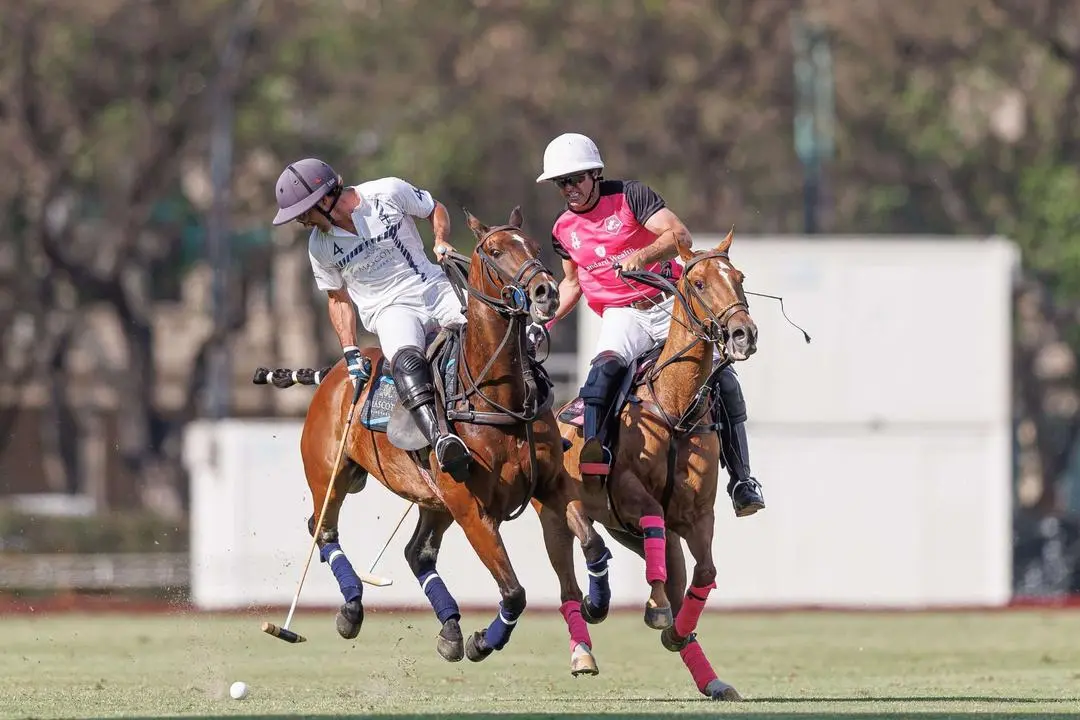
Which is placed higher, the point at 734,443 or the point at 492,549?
the point at 734,443

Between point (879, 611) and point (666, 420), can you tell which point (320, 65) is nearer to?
point (879, 611)

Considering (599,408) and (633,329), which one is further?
(633,329)

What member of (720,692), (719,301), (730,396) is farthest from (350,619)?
(719,301)

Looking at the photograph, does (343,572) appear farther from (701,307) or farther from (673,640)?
(701,307)

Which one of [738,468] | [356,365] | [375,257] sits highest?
[375,257]

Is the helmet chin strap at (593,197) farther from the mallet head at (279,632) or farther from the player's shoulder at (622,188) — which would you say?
the mallet head at (279,632)

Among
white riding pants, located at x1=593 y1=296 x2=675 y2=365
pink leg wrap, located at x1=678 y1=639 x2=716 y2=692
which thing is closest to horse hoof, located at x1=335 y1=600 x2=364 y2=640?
pink leg wrap, located at x1=678 y1=639 x2=716 y2=692

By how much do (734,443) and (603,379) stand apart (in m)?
0.93

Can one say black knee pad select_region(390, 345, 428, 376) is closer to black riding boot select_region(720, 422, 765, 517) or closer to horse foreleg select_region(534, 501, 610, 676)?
horse foreleg select_region(534, 501, 610, 676)

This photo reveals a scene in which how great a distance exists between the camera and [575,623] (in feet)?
40.9

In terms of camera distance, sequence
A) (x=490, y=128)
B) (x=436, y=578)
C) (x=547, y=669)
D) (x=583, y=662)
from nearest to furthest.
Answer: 1. (x=583, y=662)
2. (x=436, y=578)
3. (x=547, y=669)
4. (x=490, y=128)

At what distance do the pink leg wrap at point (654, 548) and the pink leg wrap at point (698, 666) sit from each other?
554 millimetres

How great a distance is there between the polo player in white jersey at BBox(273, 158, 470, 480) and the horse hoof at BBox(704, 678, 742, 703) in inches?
93.4

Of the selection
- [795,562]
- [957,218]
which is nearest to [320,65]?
[957,218]
